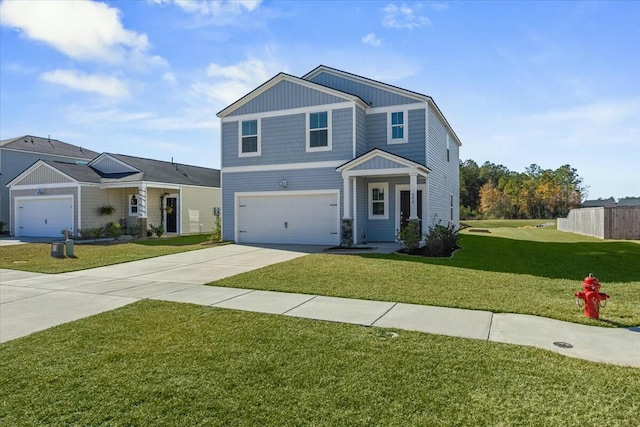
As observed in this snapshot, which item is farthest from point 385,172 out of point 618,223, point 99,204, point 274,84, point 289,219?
point 99,204

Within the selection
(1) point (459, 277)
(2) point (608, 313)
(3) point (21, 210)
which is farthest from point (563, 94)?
(3) point (21, 210)

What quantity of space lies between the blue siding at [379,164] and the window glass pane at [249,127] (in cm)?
533

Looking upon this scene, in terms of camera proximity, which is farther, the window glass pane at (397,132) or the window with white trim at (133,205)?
the window with white trim at (133,205)

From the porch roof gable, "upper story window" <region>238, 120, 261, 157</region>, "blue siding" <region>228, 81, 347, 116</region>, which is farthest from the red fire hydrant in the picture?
"upper story window" <region>238, 120, 261, 157</region>

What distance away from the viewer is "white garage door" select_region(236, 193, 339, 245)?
16.1 metres

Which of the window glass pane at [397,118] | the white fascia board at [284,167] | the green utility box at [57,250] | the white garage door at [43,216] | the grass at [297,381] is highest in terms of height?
the window glass pane at [397,118]

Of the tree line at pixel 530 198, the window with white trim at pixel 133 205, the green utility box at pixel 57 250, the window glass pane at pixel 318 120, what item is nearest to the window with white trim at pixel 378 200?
the window glass pane at pixel 318 120

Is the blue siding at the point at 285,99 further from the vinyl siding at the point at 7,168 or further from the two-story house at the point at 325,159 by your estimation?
the vinyl siding at the point at 7,168

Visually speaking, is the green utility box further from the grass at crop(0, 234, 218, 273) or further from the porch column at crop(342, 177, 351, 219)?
the porch column at crop(342, 177, 351, 219)

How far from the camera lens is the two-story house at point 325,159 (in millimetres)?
15523

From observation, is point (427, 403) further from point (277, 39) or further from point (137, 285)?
point (277, 39)

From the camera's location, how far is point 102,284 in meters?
8.59

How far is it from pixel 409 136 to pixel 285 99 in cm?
540

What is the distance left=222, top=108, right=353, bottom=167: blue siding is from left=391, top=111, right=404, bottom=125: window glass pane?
1895 mm
